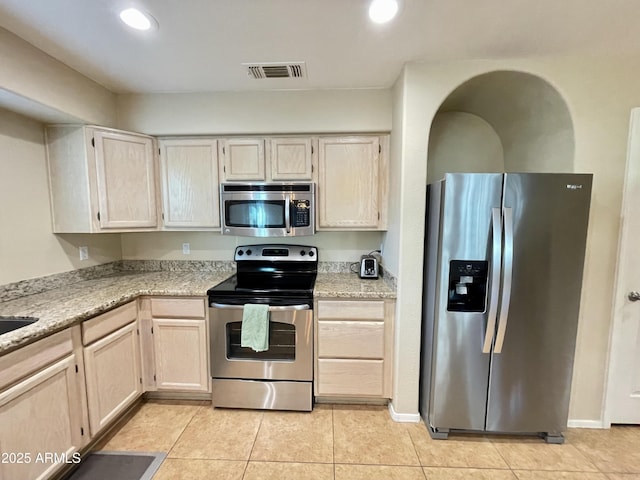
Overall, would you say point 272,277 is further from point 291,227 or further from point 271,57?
point 271,57

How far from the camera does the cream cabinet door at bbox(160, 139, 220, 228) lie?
245cm

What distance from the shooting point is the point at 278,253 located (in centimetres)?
268

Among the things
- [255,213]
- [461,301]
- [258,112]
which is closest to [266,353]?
[255,213]

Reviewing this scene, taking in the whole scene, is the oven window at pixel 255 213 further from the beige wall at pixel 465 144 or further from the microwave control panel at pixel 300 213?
Answer: the beige wall at pixel 465 144

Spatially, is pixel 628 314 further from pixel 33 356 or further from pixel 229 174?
pixel 33 356

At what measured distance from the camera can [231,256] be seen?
9.18 feet

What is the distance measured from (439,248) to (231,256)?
196 cm

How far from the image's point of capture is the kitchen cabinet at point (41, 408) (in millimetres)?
1275

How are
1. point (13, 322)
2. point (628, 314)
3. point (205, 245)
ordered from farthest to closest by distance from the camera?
point (205, 245)
point (628, 314)
point (13, 322)

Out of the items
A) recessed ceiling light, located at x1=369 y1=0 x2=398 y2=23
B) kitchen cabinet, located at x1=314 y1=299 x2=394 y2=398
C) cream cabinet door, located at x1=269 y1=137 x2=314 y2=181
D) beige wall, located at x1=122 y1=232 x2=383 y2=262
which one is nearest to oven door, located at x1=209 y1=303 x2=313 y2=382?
kitchen cabinet, located at x1=314 y1=299 x2=394 y2=398

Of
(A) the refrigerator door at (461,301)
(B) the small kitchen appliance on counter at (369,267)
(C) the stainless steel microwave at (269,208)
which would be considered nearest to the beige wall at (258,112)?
(C) the stainless steel microwave at (269,208)

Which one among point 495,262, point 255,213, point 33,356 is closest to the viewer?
point 33,356

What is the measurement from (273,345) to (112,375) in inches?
43.2

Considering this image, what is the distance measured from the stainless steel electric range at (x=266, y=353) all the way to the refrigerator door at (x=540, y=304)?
1.30m
